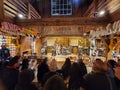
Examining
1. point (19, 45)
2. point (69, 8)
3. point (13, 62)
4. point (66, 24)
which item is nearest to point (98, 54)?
point (66, 24)

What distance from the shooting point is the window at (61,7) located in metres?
18.6

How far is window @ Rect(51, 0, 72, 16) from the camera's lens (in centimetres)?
1856

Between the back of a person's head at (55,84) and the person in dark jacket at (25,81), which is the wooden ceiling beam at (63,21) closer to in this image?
the person in dark jacket at (25,81)

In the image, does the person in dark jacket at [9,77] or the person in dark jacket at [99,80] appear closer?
the person in dark jacket at [99,80]

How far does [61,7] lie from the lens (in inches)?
733

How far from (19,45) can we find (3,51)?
8.63ft

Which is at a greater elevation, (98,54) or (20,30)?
(20,30)

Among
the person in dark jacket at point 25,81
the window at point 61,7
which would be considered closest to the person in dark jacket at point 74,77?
the person in dark jacket at point 25,81

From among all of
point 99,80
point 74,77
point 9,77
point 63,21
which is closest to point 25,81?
point 9,77

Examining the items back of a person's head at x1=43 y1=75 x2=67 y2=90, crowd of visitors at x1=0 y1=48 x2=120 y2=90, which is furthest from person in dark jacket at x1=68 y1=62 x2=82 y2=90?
back of a person's head at x1=43 y1=75 x2=67 y2=90

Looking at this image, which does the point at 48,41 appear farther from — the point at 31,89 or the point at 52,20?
the point at 31,89

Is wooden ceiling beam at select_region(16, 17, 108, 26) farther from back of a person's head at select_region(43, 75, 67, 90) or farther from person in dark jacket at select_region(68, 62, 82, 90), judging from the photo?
back of a person's head at select_region(43, 75, 67, 90)

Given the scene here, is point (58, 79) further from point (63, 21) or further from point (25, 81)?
point (63, 21)

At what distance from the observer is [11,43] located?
10258 millimetres
